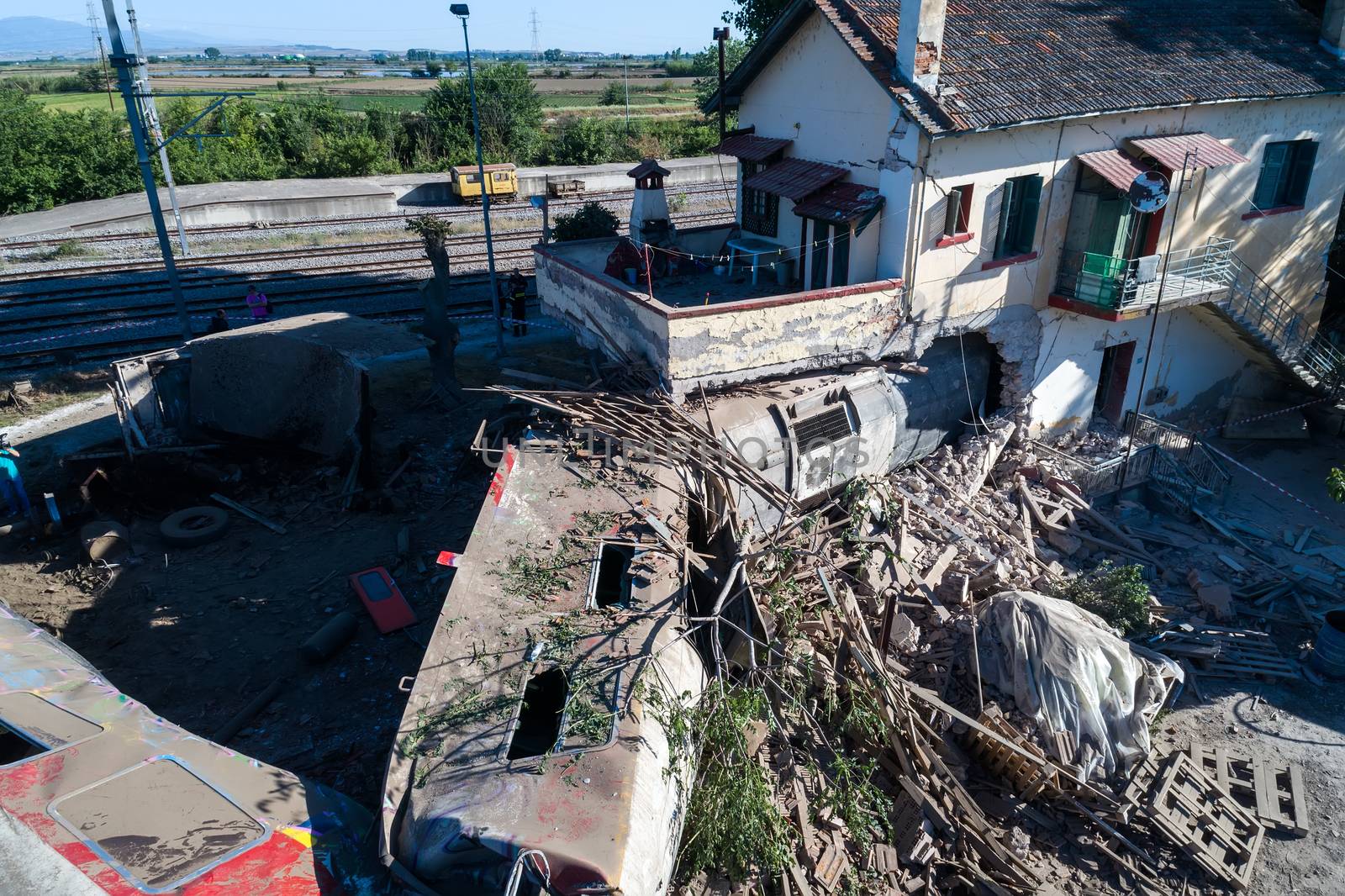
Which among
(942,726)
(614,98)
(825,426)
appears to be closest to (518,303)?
(825,426)

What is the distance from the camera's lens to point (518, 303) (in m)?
22.4

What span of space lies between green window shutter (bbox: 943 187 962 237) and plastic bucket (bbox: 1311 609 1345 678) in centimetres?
846

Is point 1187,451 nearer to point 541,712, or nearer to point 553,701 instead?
point 553,701

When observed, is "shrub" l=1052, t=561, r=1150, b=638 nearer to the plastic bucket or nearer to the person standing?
the plastic bucket

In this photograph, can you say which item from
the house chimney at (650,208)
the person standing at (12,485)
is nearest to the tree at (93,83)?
the person standing at (12,485)

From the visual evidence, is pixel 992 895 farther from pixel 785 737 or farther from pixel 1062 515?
pixel 1062 515

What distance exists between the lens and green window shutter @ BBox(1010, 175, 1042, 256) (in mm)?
15875

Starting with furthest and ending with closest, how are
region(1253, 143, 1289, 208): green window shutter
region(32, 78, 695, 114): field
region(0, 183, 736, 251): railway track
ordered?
region(32, 78, 695, 114): field
region(0, 183, 736, 251): railway track
region(1253, 143, 1289, 208): green window shutter

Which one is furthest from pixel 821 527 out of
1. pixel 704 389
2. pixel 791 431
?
pixel 704 389

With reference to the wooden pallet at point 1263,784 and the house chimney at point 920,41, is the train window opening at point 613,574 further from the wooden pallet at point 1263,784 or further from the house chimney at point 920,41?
the house chimney at point 920,41

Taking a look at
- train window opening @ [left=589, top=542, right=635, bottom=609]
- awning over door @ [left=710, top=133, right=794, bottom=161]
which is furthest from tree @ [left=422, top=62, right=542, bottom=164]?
train window opening @ [left=589, top=542, right=635, bottom=609]

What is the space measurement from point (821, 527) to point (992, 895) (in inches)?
212

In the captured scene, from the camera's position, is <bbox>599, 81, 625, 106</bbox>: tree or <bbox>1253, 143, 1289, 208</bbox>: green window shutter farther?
<bbox>599, 81, 625, 106</bbox>: tree

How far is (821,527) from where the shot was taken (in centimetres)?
1304
